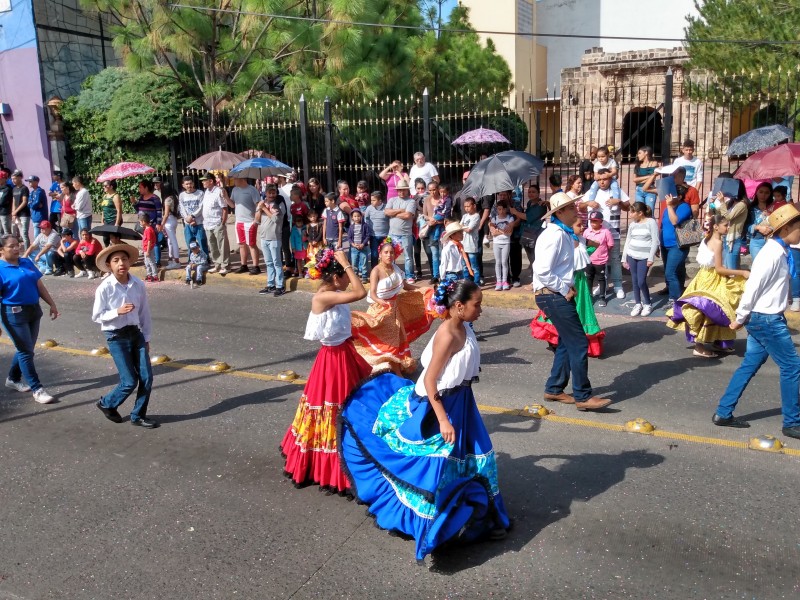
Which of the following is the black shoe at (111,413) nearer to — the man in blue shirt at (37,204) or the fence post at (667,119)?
the fence post at (667,119)

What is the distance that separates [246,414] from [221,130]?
12876mm

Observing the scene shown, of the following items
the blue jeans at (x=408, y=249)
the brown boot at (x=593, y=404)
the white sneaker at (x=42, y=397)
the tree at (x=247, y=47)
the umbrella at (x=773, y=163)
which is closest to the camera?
the brown boot at (x=593, y=404)

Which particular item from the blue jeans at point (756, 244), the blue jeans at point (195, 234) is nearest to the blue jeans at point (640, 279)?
the blue jeans at point (756, 244)

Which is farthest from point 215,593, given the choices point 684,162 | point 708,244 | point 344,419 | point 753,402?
point 684,162

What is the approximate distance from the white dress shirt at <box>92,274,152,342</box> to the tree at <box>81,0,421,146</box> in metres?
11.5

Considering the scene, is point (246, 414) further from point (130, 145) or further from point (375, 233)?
point (130, 145)

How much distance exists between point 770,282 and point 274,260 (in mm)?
8514

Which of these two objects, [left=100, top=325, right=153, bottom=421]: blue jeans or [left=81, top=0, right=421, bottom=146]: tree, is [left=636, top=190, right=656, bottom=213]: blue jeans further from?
[left=100, top=325, right=153, bottom=421]: blue jeans

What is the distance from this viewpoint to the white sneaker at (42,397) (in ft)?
27.0

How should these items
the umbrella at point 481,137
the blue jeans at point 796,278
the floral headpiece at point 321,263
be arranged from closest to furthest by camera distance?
the floral headpiece at point 321,263 → the blue jeans at point 796,278 → the umbrella at point 481,137

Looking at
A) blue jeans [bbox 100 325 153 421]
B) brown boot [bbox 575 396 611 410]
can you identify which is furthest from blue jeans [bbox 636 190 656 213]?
blue jeans [bbox 100 325 153 421]

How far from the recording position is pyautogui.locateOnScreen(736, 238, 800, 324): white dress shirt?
20.8 ft

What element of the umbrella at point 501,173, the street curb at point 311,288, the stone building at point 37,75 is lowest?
the street curb at point 311,288

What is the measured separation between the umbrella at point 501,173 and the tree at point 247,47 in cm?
832
